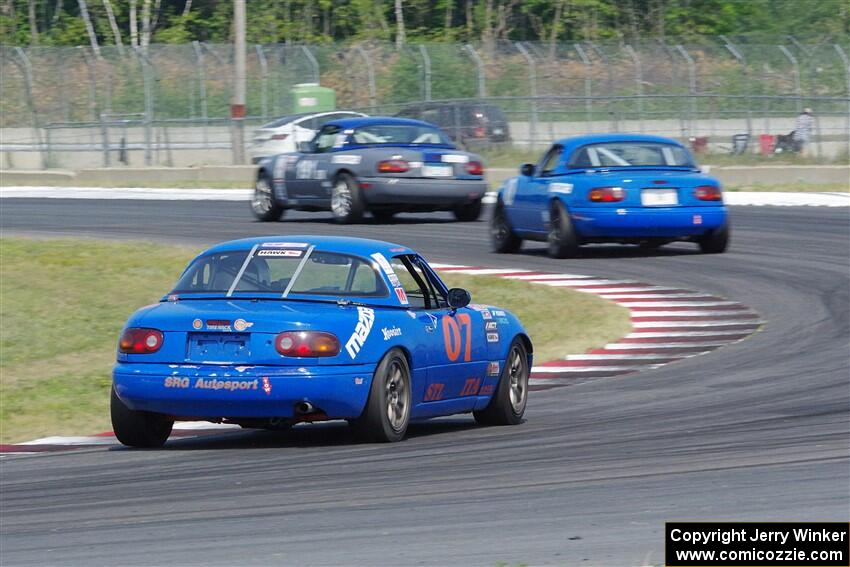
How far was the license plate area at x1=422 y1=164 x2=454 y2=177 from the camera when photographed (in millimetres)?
22031

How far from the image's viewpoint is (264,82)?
128 ft

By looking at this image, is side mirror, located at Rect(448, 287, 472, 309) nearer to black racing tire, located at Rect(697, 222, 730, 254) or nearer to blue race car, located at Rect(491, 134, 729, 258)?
blue race car, located at Rect(491, 134, 729, 258)

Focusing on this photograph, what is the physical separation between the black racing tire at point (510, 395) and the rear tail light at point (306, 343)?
6.07ft

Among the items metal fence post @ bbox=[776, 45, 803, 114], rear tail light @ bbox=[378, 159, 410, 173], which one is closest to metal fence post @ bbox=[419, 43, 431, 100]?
metal fence post @ bbox=[776, 45, 803, 114]

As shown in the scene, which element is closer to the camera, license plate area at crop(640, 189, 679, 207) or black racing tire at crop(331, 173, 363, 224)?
license plate area at crop(640, 189, 679, 207)

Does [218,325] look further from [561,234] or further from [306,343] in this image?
[561,234]

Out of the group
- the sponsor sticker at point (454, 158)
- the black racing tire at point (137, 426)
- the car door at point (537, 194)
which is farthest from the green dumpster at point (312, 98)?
the black racing tire at point (137, 426)

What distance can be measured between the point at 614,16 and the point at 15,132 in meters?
28.3

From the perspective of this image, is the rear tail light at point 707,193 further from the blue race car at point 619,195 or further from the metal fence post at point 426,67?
the metal fence post at point 426,67

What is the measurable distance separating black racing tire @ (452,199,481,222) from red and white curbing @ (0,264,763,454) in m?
5.15

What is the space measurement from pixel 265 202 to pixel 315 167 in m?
1.42

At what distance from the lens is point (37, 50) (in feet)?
129

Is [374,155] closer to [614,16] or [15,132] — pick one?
[15,132]

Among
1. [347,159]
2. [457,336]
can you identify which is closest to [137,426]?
[457,336]
